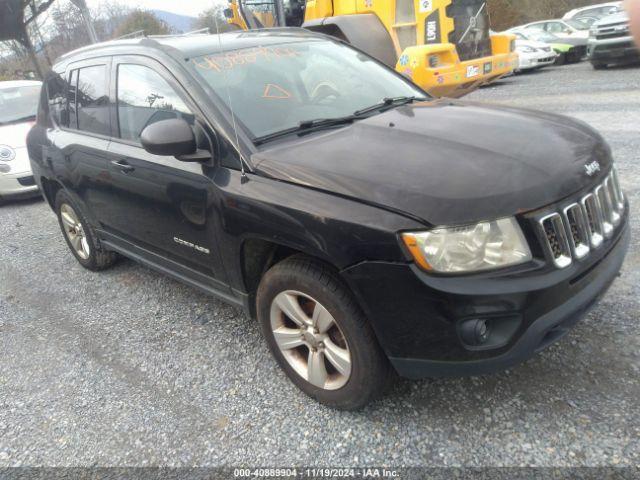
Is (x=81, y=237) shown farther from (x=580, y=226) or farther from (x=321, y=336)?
(x=580, y=226)

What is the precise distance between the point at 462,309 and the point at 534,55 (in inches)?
589

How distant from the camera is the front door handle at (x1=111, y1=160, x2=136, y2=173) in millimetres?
3114

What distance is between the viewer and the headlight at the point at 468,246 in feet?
6.23

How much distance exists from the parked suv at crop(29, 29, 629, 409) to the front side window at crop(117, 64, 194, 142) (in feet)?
0.05

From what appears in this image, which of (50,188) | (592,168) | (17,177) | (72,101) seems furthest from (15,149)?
(592,168)

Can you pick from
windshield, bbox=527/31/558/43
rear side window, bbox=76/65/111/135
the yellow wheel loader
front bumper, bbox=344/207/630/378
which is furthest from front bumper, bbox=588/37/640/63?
rear side window, bbox=76/65/111/135

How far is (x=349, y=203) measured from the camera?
2.04m

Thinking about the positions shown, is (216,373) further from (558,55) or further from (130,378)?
(558,55)

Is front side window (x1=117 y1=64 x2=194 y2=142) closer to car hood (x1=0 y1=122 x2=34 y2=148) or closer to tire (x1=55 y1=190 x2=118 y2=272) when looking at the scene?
tire (x1=55 y1=190 x2=118 y2=272)

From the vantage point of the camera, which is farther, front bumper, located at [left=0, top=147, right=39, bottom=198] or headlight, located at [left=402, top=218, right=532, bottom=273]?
front bumper, located at [left=0, top=147, right=39, bottom=198]

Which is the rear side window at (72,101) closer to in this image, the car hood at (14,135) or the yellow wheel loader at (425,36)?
the car hood at (14,135)

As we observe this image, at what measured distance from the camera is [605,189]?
2338 millimetres

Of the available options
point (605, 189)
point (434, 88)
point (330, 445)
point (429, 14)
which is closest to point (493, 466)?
point (330, 445)

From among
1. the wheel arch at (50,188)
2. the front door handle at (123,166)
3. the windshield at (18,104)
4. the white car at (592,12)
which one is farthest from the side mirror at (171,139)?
the white car at (592,12)
